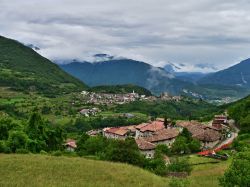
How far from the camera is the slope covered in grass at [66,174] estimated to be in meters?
44.9

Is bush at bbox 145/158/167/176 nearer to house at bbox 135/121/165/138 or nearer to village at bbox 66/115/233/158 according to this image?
village at bbox 66/115/233/158

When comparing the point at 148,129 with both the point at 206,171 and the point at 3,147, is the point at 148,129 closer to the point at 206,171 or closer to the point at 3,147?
the point at 3,147

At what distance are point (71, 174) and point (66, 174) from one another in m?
0.59

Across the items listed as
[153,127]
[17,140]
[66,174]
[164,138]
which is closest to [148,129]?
[153,127]

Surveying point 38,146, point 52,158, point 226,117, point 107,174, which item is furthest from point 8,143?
point 226,117

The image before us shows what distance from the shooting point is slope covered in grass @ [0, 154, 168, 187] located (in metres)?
44.9

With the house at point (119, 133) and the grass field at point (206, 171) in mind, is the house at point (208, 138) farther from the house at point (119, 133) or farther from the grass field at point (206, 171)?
the house at point (119, 133)

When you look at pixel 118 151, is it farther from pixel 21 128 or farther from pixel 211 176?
pixel 21 128

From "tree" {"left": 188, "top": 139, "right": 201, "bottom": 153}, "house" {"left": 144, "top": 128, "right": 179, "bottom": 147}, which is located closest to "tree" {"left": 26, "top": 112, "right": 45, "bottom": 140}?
"tree" {"left": 188, "top": 139, "right": 201, "bottom": 153}

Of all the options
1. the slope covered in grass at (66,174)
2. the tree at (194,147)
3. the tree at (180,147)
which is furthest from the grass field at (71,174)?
the tree at (194,147)

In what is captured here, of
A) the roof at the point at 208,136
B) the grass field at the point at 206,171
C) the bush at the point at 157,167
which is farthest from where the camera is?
the roof at the point at 208,136

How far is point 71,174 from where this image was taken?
4916 cm

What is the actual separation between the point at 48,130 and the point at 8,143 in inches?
588

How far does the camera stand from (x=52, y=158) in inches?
2282
